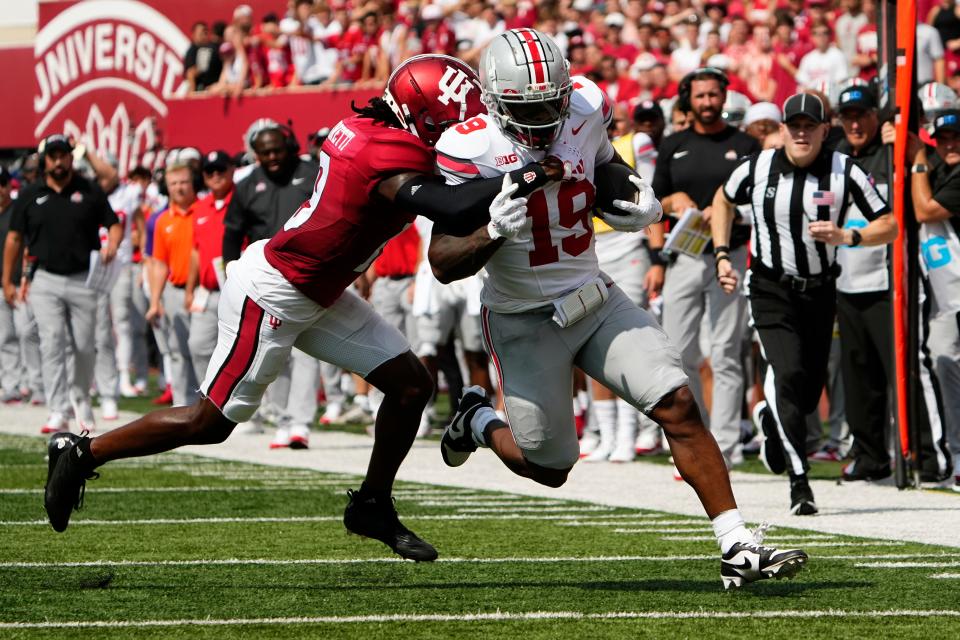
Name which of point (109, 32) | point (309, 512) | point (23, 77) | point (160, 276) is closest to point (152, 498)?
point (309, 512)

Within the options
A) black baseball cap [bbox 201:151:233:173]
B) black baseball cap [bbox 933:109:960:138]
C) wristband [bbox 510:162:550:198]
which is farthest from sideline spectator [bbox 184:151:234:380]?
wristband [bbox 510:162:550:198]

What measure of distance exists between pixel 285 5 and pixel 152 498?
13355mm

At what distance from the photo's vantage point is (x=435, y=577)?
567 centimetres

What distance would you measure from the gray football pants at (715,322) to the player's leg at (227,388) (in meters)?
3.74

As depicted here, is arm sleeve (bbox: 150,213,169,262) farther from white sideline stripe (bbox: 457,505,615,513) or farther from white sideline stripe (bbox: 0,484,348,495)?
white sideline stripe (bbox: 457,505,615,513)

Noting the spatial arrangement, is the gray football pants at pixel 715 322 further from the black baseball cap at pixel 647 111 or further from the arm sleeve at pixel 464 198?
the arm sleeve at pixel 464 198

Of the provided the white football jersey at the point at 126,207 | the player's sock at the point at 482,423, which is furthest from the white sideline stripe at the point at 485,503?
the white football jersey at the point at 126,207

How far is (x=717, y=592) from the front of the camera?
207 inches

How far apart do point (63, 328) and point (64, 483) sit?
238 inches

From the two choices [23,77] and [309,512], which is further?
[23,77]

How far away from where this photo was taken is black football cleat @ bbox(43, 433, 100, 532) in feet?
19.2

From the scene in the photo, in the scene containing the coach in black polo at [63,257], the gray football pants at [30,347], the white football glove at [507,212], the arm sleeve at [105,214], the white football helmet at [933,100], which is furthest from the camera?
the gray football pants at [30,347]

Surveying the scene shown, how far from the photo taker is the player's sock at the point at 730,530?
5.13 meters

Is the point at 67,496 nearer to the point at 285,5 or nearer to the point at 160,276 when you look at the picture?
the point at 160,276
